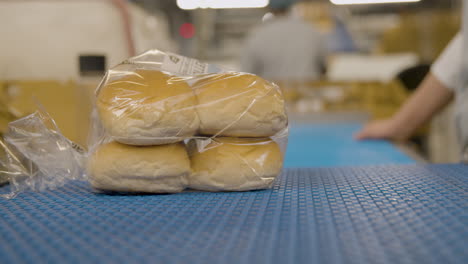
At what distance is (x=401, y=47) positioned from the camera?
5293 millimetres

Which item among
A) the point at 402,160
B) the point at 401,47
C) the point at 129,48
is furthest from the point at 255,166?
the point at 401,47

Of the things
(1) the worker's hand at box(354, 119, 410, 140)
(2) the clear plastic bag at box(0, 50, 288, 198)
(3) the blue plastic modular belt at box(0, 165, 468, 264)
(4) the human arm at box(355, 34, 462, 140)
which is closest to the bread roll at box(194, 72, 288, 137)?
(2) the clear plastic bag at box(0, 50, 288, 198)

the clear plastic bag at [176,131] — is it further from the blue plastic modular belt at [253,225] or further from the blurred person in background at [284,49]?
the blurred person in background at [284,49]

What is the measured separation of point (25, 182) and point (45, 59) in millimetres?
881

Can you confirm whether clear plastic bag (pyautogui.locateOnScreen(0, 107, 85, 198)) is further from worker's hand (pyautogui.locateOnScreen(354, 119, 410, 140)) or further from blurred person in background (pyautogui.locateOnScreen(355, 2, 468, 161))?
worker's hand (pyautogui.locateOnScreen(354, 119, 410, 140))

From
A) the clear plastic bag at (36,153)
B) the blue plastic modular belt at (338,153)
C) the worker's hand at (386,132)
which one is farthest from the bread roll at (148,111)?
the worker's hand at (386,132)

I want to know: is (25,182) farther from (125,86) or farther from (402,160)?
(402,160)

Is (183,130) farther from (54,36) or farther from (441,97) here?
(441,97)

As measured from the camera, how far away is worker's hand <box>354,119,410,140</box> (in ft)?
5.88

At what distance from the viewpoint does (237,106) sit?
628mm

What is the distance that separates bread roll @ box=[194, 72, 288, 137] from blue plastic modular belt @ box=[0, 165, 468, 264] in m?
0.10

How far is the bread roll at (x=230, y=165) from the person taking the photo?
638 mm

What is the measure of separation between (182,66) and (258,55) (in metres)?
2.67

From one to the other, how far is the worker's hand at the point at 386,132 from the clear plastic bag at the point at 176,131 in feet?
4.13
